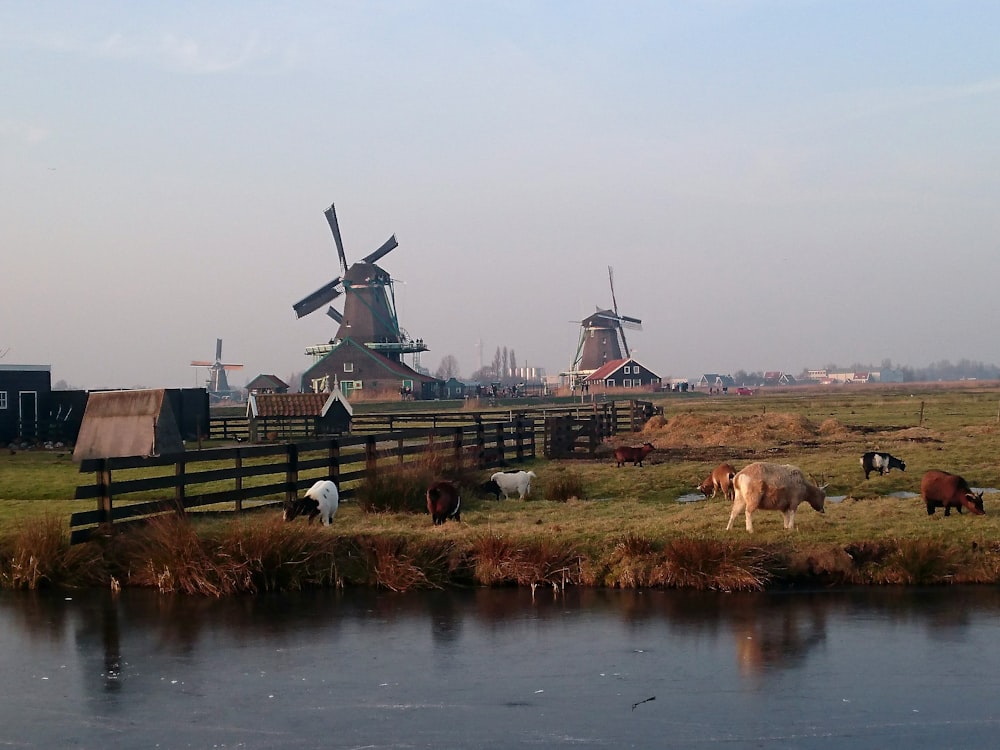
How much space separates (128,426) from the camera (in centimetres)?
3678

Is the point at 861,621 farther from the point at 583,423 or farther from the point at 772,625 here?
the point at 583,423

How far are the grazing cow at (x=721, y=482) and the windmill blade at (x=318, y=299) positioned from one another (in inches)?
4249

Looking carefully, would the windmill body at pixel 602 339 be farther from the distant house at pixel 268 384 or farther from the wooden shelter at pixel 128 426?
the wooden shelter at pixel 128 426

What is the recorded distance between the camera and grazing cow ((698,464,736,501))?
20578 mm

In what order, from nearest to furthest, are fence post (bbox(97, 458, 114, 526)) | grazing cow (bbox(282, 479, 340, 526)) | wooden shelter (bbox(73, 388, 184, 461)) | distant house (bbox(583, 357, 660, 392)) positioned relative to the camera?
1. fence post (bbox(97, 458, 114, 526))
2. grazing cow (bbox(282, 479, 340, 526))
3. wooden shelter (bbox(73, 388, 184, 461))
4. distant house (bbox(583, 357, 660, 392))

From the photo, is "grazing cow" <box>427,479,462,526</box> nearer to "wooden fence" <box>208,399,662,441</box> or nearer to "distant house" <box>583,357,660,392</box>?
"wooden fence" <box>208,399,662,441</box>

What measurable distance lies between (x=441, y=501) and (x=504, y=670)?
646cm

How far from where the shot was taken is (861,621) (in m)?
12.2

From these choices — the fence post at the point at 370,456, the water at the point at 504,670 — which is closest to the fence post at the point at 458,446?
the fence post at the point at 370,456

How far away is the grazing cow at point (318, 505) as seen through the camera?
16.8m

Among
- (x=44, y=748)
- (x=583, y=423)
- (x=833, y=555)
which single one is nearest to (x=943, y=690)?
(x=833, y=555)

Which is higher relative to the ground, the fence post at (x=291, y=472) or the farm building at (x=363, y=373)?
the farm building at (x=363, y=373)

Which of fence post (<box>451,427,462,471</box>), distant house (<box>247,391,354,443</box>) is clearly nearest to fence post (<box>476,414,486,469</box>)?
fence post (<box>451,427,462,471</box>)

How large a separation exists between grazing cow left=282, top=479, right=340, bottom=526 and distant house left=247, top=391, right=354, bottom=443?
2951 centimetres
